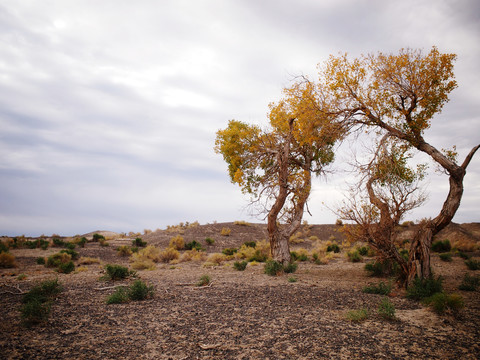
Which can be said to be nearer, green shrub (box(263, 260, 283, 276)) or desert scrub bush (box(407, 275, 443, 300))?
desert scrub bush (box(407, 275, 443, 300))

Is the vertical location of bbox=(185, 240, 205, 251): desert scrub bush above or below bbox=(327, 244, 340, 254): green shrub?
above

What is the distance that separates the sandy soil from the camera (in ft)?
17.1

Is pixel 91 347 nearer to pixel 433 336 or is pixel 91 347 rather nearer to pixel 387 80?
pixel 433 336

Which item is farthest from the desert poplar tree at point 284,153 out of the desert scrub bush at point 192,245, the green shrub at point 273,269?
the desert scrub bush at point 192,245

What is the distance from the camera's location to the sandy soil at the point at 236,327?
5207mm

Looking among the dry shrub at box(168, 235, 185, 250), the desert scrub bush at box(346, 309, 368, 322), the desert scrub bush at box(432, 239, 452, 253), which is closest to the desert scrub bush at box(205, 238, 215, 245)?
the dry shrub at box(168, 235, 185, 250)

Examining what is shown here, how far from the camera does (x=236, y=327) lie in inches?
255

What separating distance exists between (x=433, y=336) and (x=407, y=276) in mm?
4944

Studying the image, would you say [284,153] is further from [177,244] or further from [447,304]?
[177,244]

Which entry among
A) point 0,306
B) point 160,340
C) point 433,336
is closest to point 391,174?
point 433,336

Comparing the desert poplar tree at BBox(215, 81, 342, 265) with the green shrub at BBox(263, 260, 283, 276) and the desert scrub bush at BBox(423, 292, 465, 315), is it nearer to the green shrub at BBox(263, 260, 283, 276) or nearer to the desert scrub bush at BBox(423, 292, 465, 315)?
the green shrub at BBox(263, 260, 283, 276)

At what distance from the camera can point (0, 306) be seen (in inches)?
301

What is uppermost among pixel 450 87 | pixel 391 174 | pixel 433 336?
pixel 450 87

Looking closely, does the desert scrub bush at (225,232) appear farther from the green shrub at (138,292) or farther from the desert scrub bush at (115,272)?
the green shrub at (138,292)
